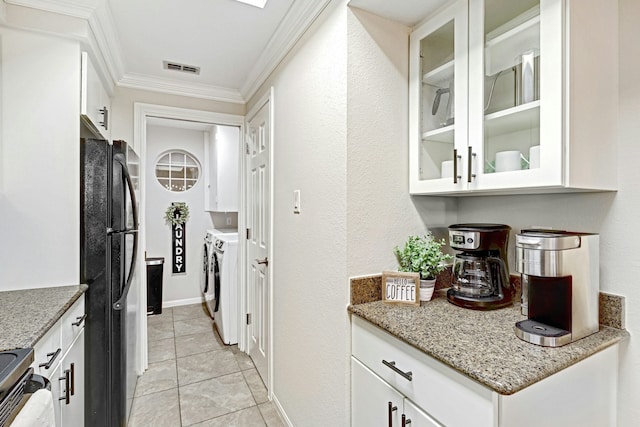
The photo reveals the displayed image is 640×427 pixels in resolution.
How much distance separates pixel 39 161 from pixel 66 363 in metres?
1.00

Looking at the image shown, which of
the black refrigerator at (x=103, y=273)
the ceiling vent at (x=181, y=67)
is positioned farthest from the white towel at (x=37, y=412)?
the ceiling vent at (x=181, y=67)

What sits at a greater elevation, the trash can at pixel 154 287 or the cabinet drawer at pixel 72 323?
the cabinet drawer at pixel 72 323

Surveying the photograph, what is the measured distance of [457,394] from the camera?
0.90 metres

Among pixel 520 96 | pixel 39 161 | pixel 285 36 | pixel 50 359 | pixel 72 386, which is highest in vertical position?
pixel 285 36

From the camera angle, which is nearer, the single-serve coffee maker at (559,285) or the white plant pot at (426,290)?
the single-serve coffee maker at (559,285)

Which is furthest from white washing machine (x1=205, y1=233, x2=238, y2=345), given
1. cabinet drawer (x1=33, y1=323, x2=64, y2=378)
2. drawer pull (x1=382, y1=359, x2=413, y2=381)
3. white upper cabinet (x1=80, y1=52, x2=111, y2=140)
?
drawer pull (x1=382, y1=359, x2=413, y2=381)

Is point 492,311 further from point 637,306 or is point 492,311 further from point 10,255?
point 10,255

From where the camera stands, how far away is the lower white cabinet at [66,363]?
1.18m

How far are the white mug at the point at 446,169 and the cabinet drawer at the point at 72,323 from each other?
174 centimetres

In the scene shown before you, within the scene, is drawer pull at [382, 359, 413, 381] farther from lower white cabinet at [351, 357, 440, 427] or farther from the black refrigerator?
the black refrigerator

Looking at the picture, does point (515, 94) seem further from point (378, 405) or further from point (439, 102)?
point (378, 405)

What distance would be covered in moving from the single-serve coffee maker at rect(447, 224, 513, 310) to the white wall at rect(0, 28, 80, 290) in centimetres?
190

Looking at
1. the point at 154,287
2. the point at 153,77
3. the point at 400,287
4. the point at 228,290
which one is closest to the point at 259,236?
the point at 228,290

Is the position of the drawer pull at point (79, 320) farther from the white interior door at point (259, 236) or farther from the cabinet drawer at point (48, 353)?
the white interior door at point (259, 236)
